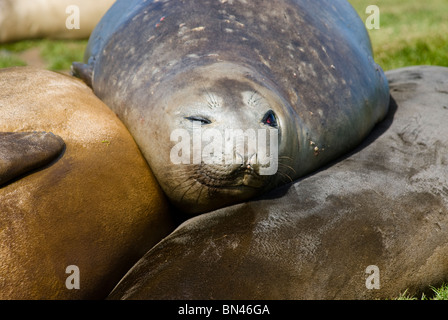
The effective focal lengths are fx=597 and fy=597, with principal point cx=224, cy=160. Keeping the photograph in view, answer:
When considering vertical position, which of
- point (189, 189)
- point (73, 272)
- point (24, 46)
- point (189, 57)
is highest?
point (189, 57)

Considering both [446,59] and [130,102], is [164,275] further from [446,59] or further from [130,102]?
[446,59]

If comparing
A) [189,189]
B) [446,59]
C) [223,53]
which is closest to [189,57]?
[223,53]

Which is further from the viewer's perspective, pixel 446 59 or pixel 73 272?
pixel 446 59

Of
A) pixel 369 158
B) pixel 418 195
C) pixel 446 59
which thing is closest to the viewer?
pixel 418 195

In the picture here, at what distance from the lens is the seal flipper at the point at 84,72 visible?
3.67 m

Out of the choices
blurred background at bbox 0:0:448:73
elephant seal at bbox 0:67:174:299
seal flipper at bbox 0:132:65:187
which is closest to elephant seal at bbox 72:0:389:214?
elephant seal at bbox 0:67:174:299

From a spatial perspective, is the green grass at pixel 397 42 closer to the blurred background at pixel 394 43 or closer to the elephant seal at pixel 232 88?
the blurred background at pixel 394 43

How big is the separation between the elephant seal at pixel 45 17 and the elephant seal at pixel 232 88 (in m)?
4.89

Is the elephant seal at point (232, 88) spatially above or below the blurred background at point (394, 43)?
above

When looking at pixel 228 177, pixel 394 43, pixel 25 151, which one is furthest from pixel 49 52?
pixel 228 177

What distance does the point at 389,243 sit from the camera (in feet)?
9.05

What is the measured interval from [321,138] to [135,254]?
115cm

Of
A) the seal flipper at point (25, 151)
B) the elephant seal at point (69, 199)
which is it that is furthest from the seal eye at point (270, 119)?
the seal flipper at point (25, 151)

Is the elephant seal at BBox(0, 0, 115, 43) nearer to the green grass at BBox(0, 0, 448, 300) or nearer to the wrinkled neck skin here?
the green grass at BBox(0, 0, 448, 300)
